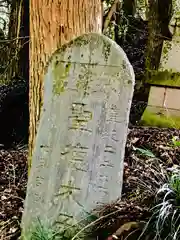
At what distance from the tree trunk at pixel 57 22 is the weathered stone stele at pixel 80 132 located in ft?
1.23

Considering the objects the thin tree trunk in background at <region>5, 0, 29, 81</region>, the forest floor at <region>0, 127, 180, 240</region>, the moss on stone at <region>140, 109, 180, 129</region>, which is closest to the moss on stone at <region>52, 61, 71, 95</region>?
the forest floor at <region>0, 127, 180, 240</region>

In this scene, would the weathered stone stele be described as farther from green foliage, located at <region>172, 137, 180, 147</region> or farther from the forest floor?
green foliage, located at <region>172, 137, 180, 147</region>

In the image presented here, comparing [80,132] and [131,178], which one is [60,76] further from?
[131,178]

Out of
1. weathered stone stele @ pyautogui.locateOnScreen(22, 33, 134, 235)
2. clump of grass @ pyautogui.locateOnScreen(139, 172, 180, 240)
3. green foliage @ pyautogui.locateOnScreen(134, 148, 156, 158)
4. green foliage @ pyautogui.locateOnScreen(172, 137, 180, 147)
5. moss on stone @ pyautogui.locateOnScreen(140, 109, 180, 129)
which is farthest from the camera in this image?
moss on stone @ pyautogui.locateOnScreen(140, 109, 180, 129)

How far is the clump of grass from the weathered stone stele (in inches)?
11.4

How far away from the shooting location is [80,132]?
3.01m

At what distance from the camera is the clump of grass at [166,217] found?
2.70 meters

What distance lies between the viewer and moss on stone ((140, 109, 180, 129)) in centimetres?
530

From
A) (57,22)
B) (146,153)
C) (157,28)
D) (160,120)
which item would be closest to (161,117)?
(160,120)

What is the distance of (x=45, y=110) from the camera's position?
10.0ft

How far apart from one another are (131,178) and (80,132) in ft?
3.03

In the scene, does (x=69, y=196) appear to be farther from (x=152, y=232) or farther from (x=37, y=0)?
(x=37, y=0)

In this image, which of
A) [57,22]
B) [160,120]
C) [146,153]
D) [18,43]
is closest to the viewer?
[57,22]

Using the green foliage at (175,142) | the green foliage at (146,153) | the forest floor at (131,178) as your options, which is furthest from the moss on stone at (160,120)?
the green foliage at (146,153)
